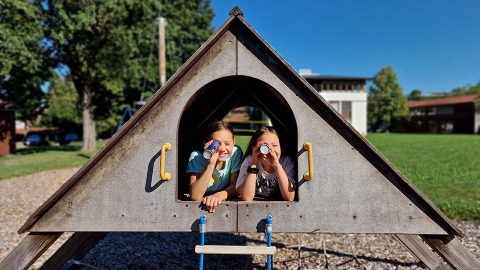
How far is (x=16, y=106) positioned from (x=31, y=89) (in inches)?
86.3

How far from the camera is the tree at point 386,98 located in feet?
228

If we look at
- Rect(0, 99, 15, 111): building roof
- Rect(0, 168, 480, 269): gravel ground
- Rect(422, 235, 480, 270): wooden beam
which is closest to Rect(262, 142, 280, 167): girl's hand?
Rect(422, 235, 480, 270): wooden beam

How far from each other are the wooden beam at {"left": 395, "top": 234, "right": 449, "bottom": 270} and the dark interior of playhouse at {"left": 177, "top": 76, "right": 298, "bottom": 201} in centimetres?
145

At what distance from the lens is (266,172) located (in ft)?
10.5

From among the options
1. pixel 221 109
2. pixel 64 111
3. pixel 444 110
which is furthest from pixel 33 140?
pixel 444 110

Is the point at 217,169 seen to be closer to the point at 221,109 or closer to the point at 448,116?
the point at 221,109

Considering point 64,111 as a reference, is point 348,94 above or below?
above

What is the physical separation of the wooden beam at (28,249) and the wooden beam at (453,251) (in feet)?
9.13

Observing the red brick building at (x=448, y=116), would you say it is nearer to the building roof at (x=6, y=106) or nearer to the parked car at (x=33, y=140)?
the building roof at (x=6, y=106)

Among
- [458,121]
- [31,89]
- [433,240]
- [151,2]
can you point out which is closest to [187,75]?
[433,240]

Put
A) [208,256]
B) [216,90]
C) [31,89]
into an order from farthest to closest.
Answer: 1. [31,89]
2. [208,256]
3. [216,90]

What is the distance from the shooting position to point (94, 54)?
21875mm

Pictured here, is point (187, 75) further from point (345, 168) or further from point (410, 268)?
point (410, 268)

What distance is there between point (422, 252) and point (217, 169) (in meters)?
2.25
